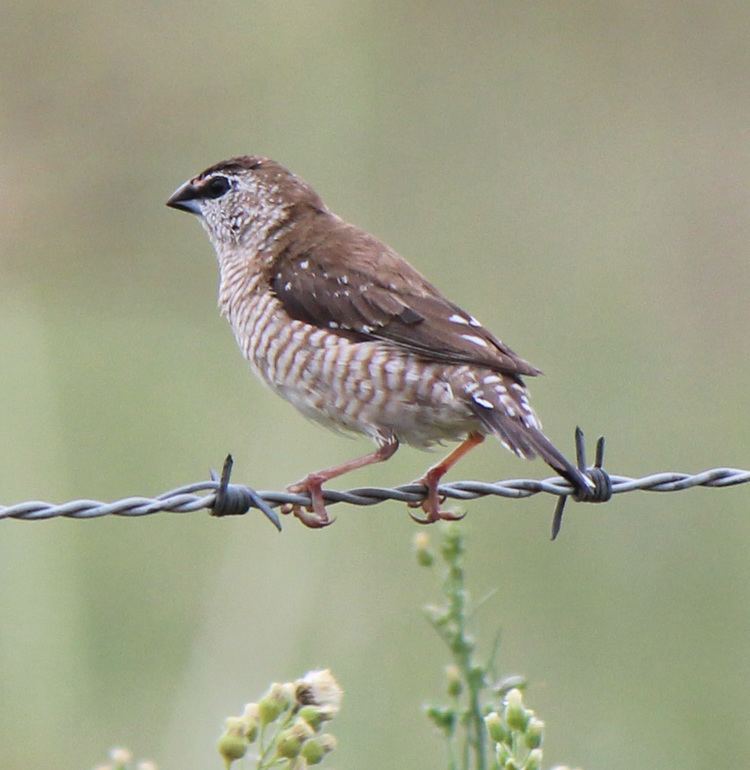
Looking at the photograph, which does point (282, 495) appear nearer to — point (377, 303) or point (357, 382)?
point (357, 382)

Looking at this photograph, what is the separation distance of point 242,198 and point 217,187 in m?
0.14

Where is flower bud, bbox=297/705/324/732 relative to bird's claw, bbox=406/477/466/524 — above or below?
below

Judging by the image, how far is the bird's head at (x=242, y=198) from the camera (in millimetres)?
5898

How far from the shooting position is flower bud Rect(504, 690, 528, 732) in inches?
126

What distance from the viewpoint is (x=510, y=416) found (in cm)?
463

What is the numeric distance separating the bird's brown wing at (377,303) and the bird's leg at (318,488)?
15.9 inches

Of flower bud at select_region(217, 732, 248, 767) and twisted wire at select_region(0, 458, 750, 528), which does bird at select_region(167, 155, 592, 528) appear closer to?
twisted wire at select_region(0, 458, 750, 528)

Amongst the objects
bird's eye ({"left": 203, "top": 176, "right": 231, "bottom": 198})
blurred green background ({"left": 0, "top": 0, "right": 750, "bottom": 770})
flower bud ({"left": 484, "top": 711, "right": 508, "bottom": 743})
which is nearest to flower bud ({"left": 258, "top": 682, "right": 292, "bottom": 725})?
flower bud ({"left": 484, "top": 711, "right": 508, "bottom": 743})

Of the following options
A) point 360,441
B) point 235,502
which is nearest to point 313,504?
point 235,502

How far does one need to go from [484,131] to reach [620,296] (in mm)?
1748

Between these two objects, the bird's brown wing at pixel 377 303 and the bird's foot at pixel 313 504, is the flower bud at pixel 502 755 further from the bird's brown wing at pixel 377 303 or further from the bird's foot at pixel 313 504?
the bird's brown wing at pixel 377 303

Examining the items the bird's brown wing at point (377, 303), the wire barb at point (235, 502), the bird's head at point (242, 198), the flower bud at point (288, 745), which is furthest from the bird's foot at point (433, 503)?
the flower bud at point (288, 745)

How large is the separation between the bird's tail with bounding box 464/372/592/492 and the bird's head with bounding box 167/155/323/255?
1.46 metres

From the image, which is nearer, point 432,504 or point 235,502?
point 235,502
